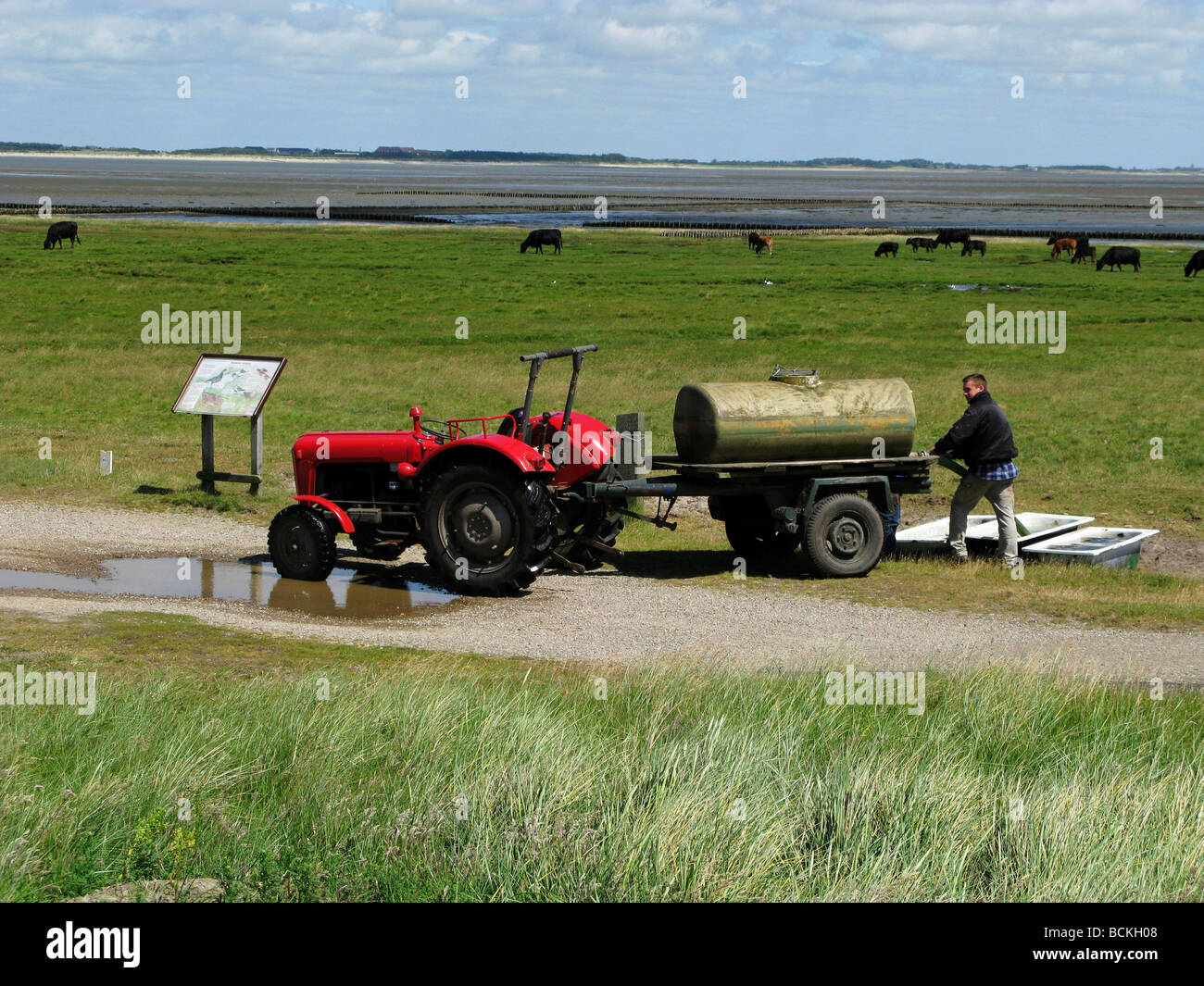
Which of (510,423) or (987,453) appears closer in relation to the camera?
(510,423)

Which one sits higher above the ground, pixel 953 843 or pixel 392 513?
pixel 392 513

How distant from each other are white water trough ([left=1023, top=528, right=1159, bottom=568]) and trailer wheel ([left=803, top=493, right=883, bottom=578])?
2084 mm

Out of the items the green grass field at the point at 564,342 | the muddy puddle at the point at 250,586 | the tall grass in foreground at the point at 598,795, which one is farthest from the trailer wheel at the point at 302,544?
the tall grass in foreground at the point at 598,795

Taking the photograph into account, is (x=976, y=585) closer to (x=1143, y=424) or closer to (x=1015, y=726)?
(x=1015, y=726)

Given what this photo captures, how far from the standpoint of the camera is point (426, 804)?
6.98 meters

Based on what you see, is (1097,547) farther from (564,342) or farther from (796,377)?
(564,342)

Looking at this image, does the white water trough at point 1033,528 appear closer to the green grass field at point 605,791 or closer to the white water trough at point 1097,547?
the white water trough at point 1097,547

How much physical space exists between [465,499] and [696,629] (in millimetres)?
2713

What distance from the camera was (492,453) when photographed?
526 inches

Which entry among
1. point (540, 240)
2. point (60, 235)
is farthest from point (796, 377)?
point (60, 235)

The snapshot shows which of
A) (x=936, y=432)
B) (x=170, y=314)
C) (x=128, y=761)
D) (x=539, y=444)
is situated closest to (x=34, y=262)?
(x=170, y=314)

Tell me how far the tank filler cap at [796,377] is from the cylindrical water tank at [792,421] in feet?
0.21

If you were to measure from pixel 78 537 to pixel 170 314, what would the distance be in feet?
72.0
